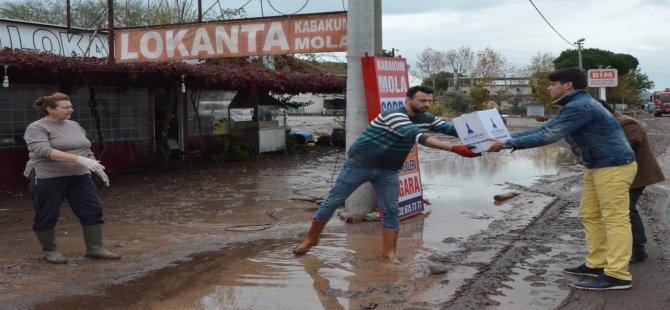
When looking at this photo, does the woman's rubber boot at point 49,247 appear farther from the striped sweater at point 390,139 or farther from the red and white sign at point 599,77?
the red and white sign at point 599,77

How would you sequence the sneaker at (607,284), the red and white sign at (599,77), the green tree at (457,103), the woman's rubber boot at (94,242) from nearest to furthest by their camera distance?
1. the sneaker at (607,284)
2. the woman's rubber boot at (94,242)
3. the red and white sign at (599,77)
4. the green tree at (457,103)

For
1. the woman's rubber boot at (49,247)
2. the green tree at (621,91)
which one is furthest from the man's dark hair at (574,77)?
the green tree at (621,91)

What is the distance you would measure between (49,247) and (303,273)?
8.15ft

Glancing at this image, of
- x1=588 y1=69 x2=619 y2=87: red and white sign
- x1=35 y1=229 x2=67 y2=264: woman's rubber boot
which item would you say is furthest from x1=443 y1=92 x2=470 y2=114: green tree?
x1=35 y1=229 x2=67 y2=264: woman's rubber boot

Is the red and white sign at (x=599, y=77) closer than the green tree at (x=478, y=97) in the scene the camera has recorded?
Yes

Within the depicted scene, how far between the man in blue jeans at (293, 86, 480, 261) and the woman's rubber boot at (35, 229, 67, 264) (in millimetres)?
2440

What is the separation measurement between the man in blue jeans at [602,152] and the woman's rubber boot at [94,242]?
3977 mm

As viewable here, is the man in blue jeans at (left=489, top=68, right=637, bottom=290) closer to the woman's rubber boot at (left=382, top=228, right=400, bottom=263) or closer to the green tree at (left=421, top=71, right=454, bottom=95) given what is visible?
the woman's rubber boot at (left=382, top=228, right=400, bottom=263)

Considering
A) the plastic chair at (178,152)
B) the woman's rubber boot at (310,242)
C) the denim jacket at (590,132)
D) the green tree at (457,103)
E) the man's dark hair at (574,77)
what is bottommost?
the woman's rubber boot at (310,242)

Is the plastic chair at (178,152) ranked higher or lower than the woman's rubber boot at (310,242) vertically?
higher

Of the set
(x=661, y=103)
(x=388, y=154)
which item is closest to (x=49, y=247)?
(x=388, y=154)

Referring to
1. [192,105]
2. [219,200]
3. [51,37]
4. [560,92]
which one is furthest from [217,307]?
[192,105]

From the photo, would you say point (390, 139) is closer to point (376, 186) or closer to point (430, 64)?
point (376, 186)

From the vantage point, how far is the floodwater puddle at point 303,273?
515cm
